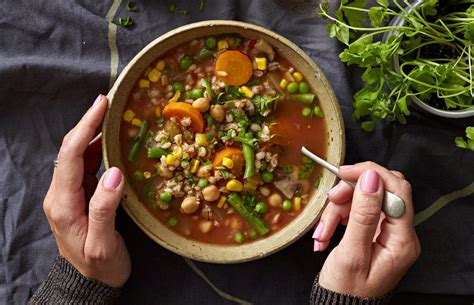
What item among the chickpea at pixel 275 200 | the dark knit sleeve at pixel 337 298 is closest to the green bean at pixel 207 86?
the chickpea at pixel 275 200

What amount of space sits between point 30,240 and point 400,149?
1.49m

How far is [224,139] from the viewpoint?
2461mm

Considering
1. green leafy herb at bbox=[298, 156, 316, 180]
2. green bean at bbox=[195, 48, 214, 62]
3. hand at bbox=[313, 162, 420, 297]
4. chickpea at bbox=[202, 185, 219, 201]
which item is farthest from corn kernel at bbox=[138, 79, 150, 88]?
hand at bbox=[313, 162, 420, 297]

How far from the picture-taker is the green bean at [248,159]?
2.45m

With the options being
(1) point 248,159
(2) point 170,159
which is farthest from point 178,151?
(1) point 248,159

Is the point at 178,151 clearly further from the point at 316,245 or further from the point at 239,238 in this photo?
the point at 316,245

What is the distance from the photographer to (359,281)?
2309mm

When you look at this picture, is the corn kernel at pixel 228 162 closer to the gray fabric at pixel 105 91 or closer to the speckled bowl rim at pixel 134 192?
the speckled bowl rim at pixel 134 192

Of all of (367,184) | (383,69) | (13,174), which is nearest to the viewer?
(367,184)

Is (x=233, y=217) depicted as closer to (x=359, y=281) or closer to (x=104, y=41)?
(x=359, y=281)

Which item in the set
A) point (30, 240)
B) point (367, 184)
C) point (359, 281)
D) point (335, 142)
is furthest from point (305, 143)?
point (30, 240)

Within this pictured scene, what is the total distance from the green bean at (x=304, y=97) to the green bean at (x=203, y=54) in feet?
1.14

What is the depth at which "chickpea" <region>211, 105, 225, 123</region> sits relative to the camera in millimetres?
2445

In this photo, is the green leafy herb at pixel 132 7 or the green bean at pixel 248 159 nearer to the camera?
the green bean at pixel 248 159
